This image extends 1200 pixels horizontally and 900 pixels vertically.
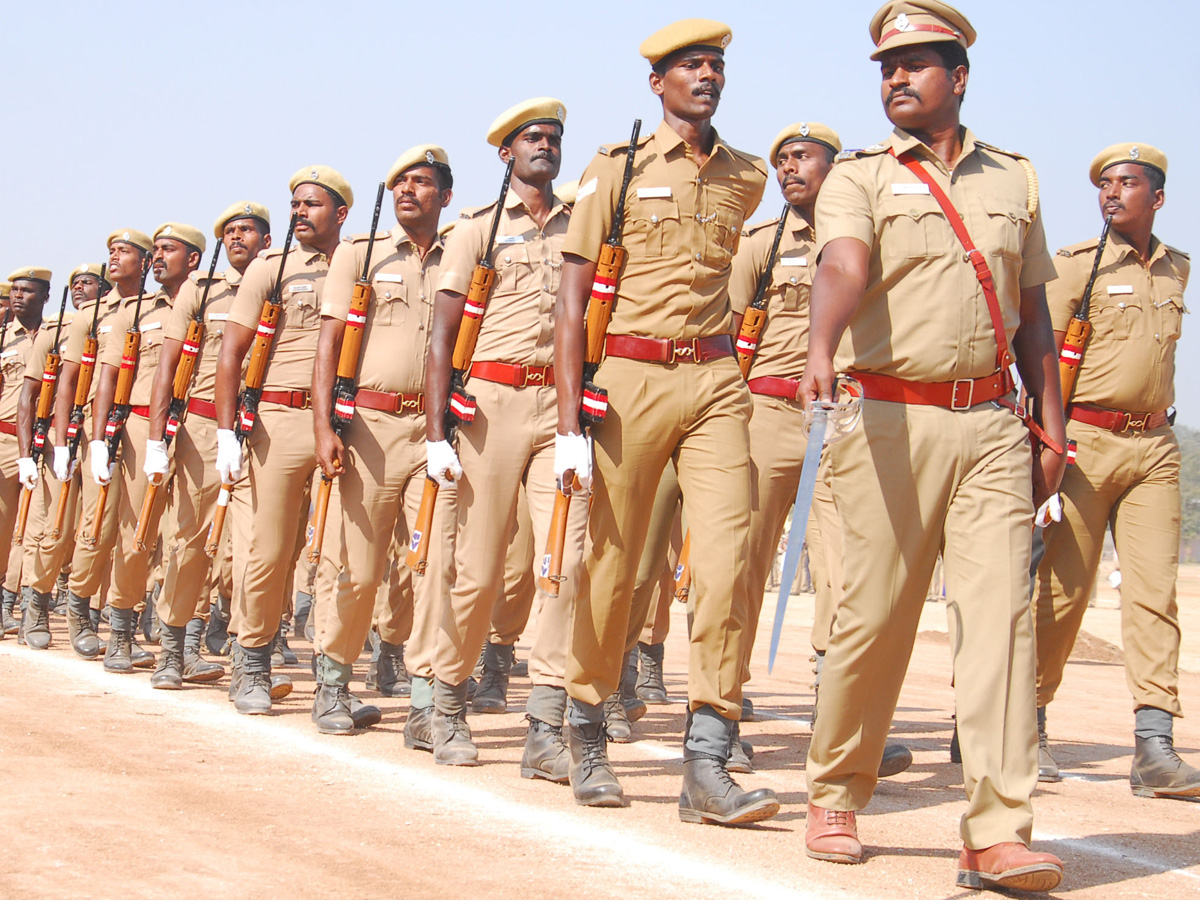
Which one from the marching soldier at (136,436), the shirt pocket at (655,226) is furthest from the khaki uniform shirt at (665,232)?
the marching soldier at (136,436)

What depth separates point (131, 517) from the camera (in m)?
10.7

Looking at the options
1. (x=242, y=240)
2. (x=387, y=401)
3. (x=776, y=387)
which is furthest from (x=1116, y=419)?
(x=242, y=240)

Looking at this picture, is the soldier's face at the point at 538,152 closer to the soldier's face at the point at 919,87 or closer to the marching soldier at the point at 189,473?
the soldier's face at the point at 919,87

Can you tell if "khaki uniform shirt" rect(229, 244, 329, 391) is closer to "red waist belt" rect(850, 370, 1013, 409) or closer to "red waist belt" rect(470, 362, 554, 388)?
"red waist belt" rect(470, 362, 554, 388)

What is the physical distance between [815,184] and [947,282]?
3370 mm

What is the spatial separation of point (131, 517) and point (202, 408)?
1.16 meters

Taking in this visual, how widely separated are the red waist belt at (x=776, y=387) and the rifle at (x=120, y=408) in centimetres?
519

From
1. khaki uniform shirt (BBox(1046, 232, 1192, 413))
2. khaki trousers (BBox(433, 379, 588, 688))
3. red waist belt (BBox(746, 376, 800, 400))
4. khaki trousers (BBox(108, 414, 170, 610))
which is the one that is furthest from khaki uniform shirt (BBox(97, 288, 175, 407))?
khaki uniform shirt (BBox(1046, 232, 1192, 413))

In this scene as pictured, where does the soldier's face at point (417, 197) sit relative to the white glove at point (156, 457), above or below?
above

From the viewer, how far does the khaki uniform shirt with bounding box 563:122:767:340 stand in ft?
19.8

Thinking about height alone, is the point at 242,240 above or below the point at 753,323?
above

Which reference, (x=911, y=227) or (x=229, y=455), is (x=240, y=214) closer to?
(x=229, y=455)

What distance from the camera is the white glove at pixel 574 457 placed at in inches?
227

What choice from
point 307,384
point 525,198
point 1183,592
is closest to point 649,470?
point 525,198
